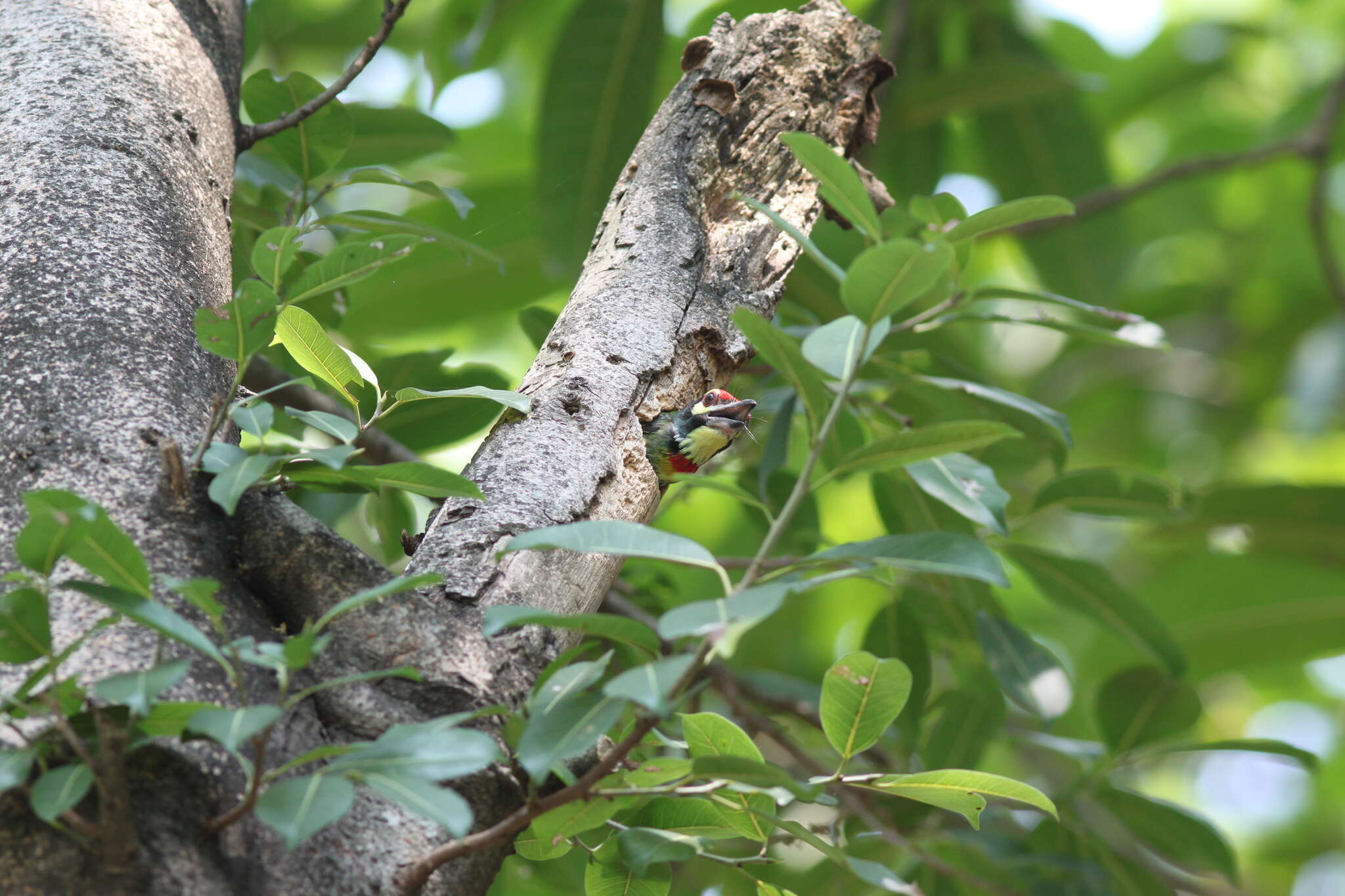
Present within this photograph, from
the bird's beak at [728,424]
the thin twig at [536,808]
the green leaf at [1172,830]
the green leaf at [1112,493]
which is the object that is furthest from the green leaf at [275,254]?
the green leaf at [1172,830]

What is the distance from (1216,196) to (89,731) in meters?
6.18

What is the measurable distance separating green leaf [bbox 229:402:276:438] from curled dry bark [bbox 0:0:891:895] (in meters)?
0.12

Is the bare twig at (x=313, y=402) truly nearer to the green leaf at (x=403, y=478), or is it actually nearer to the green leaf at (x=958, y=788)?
the green leaf at (x=403, y=478)

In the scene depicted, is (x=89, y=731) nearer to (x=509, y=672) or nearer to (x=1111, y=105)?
(x=509, y=672)

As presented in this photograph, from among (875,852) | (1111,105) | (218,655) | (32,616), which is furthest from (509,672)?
(1111,105)

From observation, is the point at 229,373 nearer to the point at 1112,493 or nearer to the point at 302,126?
the point at 302,126

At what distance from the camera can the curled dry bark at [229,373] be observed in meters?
1.13

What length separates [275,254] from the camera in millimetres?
1270

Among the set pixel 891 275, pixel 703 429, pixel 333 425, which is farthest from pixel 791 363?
pixel 703 429

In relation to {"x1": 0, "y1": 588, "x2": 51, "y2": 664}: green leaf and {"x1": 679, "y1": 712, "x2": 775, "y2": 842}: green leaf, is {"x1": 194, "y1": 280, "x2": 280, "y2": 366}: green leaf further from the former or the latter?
{"x1": 679, "y1": 712, "x2": 775, "y2": 842}: green leaf

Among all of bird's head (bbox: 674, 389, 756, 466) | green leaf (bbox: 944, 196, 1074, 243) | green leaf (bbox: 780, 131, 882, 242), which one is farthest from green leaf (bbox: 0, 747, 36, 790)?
bird's head (bbox: 674, 389, 756, 466)

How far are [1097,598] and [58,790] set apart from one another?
2.40 m

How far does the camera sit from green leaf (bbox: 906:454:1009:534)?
5.67 ft

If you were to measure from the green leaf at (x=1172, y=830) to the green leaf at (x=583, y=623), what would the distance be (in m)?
2.02
